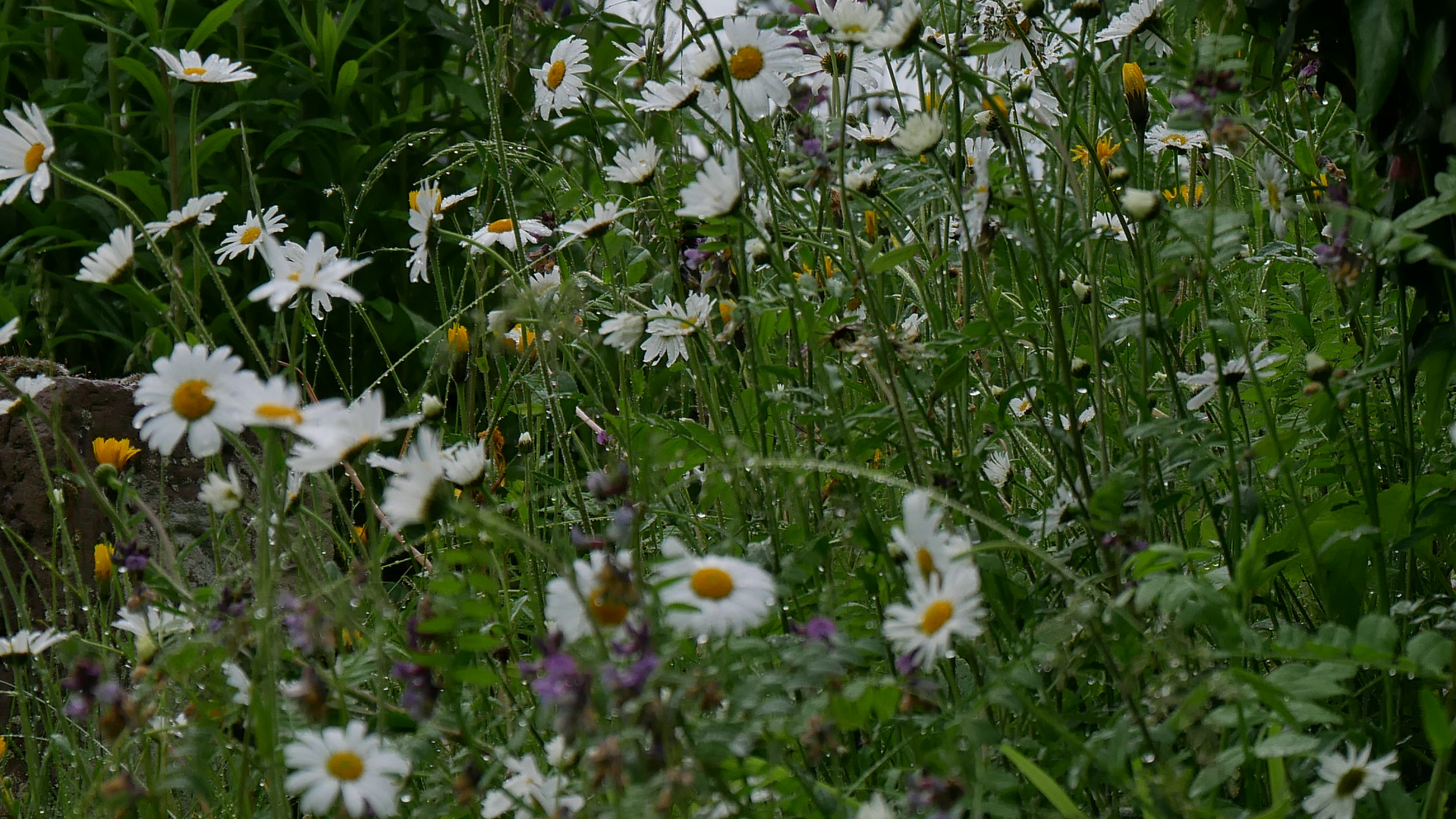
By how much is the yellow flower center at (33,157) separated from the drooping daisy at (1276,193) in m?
1.28

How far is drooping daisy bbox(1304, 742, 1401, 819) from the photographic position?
3.18 ft

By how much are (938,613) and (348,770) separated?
0.42m

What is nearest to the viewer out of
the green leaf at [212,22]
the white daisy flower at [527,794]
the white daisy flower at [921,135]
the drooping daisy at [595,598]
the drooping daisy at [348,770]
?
the drooping daisy at [595,598]

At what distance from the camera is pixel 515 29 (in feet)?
6.85

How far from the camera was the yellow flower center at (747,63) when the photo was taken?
1.49 meters

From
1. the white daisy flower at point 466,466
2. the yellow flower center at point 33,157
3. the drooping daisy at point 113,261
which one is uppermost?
the yellow flower center at point 33,157

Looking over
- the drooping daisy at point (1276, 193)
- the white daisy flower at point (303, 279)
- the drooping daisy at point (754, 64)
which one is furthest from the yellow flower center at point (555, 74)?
the drooping daisy at point (1276, 193)

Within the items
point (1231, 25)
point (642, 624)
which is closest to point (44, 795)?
point (642, 624)

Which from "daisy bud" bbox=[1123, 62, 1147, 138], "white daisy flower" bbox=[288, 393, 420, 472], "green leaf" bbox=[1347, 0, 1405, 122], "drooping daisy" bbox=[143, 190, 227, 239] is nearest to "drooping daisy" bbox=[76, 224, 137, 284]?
"drooping daisy" bbox=[143, 190, 227, 239]

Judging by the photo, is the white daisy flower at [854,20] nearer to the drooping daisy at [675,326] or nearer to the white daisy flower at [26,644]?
the drooping daisy at [675,326]

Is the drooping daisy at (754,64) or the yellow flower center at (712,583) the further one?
the drooping daisy at (754,64)

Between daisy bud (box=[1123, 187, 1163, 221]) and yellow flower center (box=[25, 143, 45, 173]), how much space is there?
3.66 feet

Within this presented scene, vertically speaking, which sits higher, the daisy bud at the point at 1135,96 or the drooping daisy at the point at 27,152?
the drooping daisy at the point at 27,152

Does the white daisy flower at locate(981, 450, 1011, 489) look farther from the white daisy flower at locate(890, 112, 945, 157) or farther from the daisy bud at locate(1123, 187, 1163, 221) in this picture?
the daisy bud at locate(1123, 187, 1163, 221)
